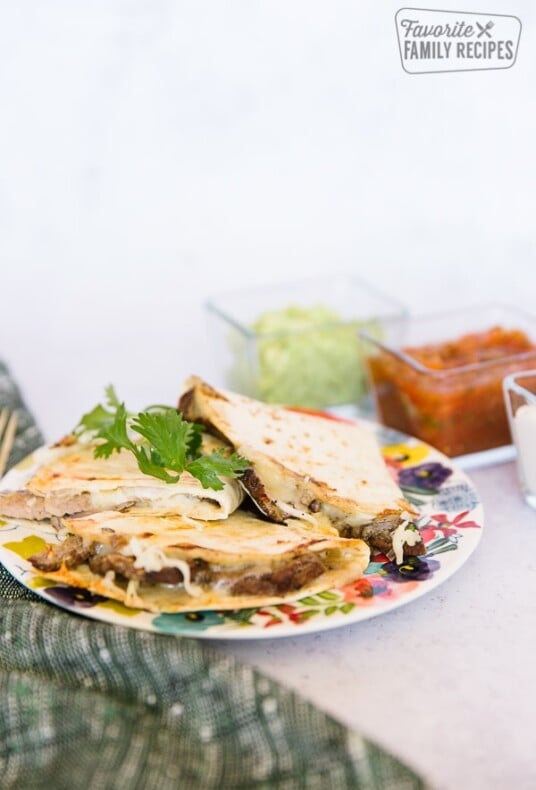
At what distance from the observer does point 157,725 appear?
166 cm

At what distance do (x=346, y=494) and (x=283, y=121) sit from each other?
74.2 inches

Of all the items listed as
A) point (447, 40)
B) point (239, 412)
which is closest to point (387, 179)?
point (447, 40)

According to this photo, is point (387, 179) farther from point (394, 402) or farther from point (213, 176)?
point (394, 402)

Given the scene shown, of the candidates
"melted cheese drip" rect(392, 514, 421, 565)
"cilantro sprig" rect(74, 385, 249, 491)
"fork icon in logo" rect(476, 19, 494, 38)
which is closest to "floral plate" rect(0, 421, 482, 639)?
"melted cheese drip" rect(392, 514, 421, 565)

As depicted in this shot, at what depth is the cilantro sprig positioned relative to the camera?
85.7 inches

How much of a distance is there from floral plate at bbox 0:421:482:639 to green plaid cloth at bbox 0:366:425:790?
61 millimetres

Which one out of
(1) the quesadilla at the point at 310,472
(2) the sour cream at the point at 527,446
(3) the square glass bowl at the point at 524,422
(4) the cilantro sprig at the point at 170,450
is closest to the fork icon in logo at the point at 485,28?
(3) the square glass bowl at the point at 524,422

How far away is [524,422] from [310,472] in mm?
597

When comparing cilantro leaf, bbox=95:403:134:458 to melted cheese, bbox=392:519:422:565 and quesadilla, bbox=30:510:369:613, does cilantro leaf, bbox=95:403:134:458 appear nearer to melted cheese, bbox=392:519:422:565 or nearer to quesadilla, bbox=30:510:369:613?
quesadilla, bbox=30:510:369:613

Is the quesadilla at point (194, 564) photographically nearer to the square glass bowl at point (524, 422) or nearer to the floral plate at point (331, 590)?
the floral plate at point (331, 590)

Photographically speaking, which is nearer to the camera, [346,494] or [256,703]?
[256,703]

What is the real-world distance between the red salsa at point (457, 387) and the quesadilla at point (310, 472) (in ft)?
0.94

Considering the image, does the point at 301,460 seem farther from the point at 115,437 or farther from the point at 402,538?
the point at 115,437

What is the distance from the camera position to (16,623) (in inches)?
76.2
